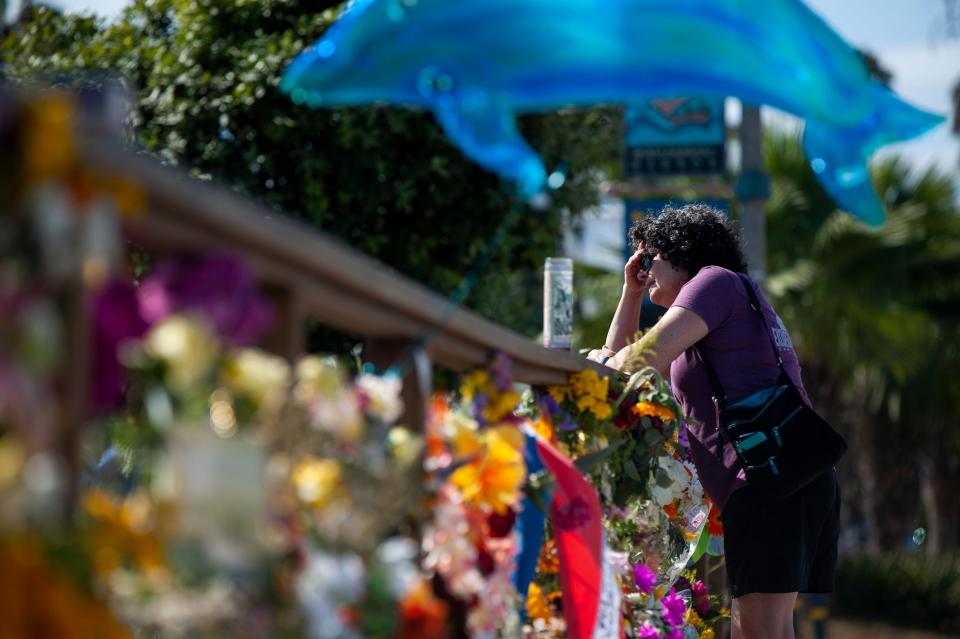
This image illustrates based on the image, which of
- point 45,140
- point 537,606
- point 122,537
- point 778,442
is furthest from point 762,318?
point 45,140

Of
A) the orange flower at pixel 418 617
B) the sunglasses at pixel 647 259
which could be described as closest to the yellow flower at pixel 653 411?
the sunglasses at pixel 647 259

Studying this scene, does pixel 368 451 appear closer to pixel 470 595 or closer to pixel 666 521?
pixel 470 595

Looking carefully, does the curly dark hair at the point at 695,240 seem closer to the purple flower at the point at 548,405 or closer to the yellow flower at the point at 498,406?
the purple flower at the point at 548,405

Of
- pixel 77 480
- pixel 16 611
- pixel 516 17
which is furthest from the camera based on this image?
pixel 516 17

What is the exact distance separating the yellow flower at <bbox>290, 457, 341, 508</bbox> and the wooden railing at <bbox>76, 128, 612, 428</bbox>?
151 mm

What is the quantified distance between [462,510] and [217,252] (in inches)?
28.0

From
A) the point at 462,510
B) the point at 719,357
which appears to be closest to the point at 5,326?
the point at 462,510

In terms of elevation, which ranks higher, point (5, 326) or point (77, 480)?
point (5, 326)

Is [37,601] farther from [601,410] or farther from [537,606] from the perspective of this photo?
[601,410]

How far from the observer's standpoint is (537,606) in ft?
8.23

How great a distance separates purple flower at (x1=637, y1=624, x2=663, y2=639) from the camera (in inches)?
112

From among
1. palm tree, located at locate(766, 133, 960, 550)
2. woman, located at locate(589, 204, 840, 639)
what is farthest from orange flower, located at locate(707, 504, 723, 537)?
palm tree, located at locate(766, 133, 960, 550)

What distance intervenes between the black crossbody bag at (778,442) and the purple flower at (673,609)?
0.38 metres

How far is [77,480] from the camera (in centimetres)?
130
